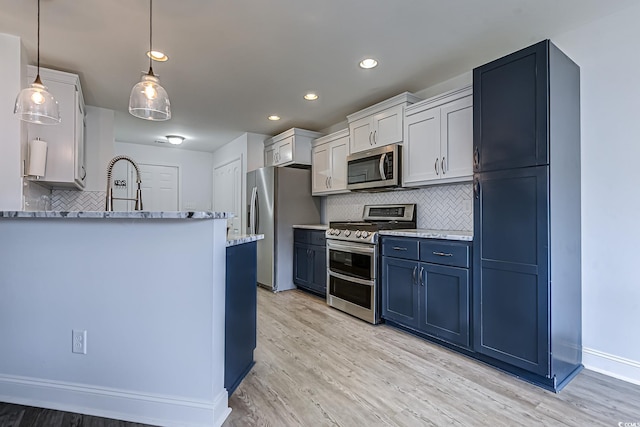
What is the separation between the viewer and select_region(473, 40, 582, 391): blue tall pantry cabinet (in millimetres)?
1997

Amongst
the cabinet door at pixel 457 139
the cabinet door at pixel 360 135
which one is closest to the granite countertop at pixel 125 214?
the cabinet door at pixel 457 139

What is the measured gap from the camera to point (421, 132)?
3.13 m

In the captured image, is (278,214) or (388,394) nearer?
(388,394)

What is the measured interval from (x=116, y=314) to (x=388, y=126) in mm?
2927

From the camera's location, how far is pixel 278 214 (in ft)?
14.9

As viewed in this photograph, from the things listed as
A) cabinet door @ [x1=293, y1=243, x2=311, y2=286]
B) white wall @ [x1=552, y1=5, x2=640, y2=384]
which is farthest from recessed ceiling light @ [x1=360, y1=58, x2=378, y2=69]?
cabinet door @ [x1=293, y1=243, x2=311, y2=286]

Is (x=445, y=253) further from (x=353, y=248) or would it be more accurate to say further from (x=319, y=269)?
(x=319, y=269)

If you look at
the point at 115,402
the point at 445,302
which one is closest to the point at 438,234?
the point at 445,302

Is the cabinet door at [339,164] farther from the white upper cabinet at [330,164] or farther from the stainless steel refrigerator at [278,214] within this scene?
the stainless steel refrigerator at [278,214]

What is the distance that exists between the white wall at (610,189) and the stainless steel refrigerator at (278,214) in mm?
3283

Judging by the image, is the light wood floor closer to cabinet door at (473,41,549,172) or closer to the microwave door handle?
cabinet door at (473,41,549,172)

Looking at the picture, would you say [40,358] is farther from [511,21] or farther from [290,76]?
[511,21]

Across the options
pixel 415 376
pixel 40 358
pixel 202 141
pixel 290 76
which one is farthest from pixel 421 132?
pixel 202 141

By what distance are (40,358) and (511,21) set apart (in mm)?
3601
